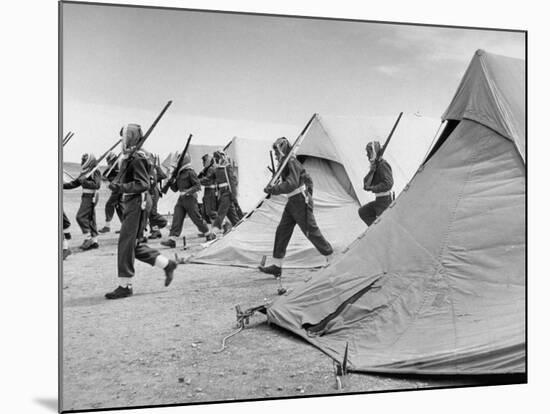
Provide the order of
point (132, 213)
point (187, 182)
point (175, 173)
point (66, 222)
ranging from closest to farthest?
point (66, 222)
point (132, 213)
point (175, 173)
point (187, 182)

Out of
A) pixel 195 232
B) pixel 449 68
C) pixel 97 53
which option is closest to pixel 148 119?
pixel 97 53

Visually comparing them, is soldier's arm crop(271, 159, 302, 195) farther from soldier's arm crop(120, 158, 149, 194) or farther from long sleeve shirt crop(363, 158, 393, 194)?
soldier's arm crop(120, 158, 149, 194)

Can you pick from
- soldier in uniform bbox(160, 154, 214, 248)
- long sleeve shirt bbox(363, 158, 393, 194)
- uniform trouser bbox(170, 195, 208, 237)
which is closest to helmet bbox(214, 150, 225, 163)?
soldier in uniform bbox(160, 154, 214, 248)

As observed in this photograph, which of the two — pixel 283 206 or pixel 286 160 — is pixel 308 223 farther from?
Answer: pixel 286 160

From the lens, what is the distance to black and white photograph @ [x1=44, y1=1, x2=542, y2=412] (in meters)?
3.71

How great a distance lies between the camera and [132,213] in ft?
12.7

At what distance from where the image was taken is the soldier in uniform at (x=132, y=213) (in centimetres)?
381

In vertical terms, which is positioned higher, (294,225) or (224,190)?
(224,190)

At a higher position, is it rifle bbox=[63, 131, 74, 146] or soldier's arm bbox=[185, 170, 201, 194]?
rifle bbox=[63, 131, 74, 146]

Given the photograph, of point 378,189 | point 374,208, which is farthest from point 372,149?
point 374,208

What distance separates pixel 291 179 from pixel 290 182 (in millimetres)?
19

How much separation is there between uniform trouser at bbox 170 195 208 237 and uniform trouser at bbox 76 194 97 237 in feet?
1.41

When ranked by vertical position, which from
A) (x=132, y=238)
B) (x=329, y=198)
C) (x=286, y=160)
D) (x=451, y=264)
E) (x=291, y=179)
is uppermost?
(x=286, y=160)
